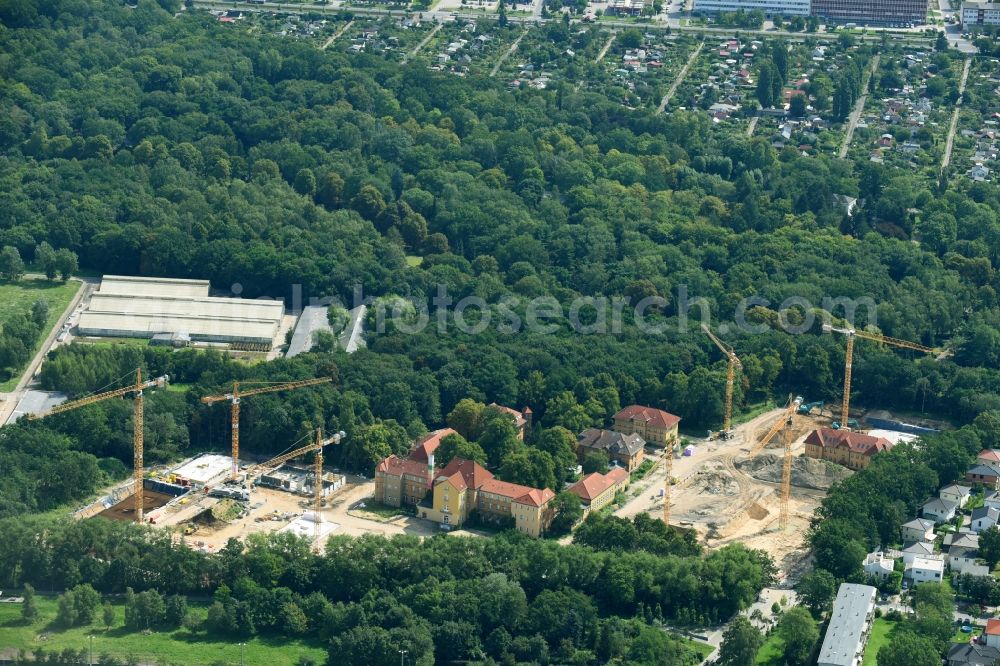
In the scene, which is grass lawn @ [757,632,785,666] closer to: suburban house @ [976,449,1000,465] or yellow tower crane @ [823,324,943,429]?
suburban house @ [976,449,1000,465]

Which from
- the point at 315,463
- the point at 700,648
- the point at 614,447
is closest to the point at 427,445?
the point at 315,463

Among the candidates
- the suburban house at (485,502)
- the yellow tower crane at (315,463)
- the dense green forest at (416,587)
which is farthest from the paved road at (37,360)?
the suburban house at (485,502)

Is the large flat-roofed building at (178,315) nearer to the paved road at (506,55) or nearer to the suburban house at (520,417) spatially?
the suburban house at (520,417)

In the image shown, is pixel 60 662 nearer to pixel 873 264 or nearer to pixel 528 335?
pixel 528 335

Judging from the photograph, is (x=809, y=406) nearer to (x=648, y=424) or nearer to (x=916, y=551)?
(x=648, y=424)

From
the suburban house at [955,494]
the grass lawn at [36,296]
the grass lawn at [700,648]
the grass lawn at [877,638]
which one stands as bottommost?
the grass lawn at [700,648]
